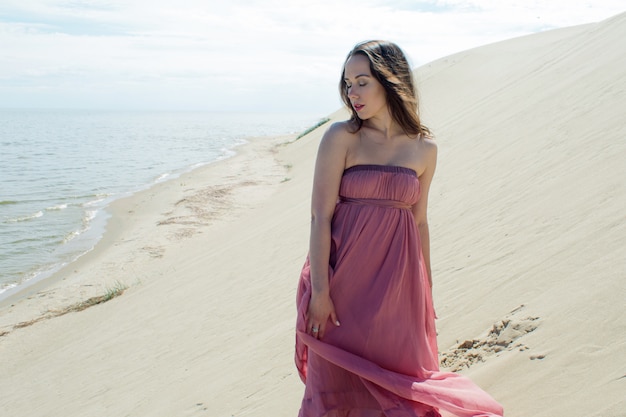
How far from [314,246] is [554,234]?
2.39 meters

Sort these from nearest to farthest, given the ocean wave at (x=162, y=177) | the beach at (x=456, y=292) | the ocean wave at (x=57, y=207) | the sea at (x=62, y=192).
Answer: the beach at (x=456, y=292)
the sea at (x=62, y=192)
the ocean wave at (x=57, y=207)
the ocean wave at (x=162, y=177)

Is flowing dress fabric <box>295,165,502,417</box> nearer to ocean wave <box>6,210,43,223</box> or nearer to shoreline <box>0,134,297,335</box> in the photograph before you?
shoreline <box>0,134,297,335</box>

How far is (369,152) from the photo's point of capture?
93.9 inches

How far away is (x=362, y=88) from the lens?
93.0 inches

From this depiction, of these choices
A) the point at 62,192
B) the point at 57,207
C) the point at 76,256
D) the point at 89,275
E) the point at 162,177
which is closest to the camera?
the point at 89,275

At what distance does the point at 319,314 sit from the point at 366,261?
0.92 feet

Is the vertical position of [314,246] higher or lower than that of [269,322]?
higher

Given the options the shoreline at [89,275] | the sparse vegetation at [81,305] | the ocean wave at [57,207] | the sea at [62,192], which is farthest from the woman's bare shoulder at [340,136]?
the ocean wave at [57,207]

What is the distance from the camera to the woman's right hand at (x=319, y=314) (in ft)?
7.68

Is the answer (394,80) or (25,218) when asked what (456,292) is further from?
(25,218)

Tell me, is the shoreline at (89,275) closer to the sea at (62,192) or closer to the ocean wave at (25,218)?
the sea at (62,192)

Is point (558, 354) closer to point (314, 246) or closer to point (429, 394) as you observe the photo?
point (429, 394)

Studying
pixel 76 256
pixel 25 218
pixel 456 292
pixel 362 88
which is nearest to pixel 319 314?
pixel 362 88

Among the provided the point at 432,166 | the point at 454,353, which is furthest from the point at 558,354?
the point at 432,166
